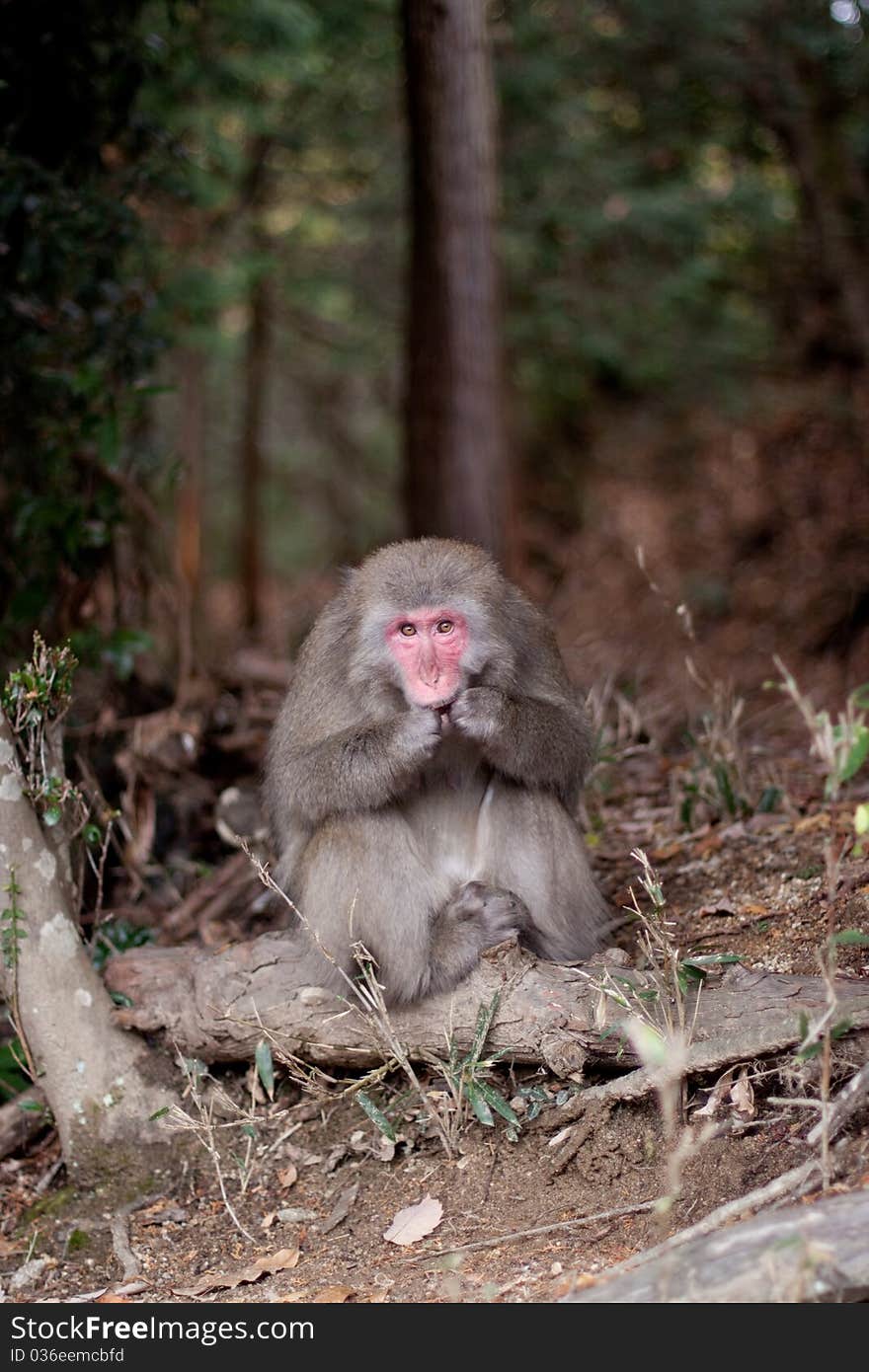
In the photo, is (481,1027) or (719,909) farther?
(719,909)

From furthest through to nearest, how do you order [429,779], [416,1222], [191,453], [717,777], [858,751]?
[191,453] < [717,777] < [429,779] < [416,1222] < [858,751]

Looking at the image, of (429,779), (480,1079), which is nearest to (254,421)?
(429,779)

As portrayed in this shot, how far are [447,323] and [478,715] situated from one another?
14.1ft

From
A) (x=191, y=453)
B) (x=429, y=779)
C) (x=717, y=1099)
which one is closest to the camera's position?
(x=717, y=1099)

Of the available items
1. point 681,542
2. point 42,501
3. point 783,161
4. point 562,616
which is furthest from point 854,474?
point 42,501

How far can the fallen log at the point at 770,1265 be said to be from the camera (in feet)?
8.28

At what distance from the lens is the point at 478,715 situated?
13.0 ft

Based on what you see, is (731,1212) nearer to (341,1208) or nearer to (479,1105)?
(479,1105)

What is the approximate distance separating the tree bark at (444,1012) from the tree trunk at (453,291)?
3901 mm

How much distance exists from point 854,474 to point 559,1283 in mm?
8187

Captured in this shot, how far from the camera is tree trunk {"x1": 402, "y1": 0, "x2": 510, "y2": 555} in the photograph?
23.4 ft

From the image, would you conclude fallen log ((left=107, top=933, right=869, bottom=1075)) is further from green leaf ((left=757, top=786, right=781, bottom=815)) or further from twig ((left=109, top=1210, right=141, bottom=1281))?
green leaf ((left=757, top=786, right=781, bottom=815))

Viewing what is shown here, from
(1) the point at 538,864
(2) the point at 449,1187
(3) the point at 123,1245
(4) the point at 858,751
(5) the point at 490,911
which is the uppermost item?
(4) the point at 858,751

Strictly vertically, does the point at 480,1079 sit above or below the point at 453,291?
below
